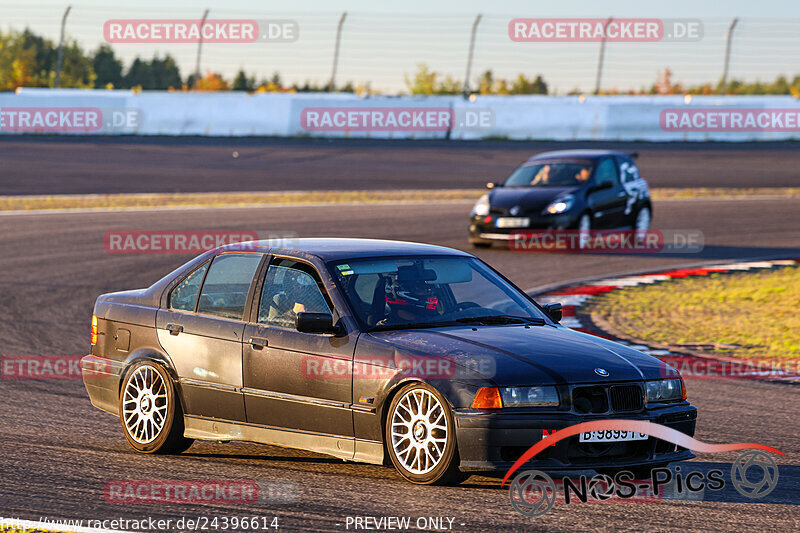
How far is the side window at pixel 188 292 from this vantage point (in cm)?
782

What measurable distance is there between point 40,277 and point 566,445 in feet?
37.2

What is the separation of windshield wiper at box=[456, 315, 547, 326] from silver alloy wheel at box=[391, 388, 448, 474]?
83 cm

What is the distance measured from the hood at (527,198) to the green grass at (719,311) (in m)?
3.14

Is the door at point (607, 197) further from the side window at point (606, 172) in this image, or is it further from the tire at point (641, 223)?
the tire at point (641, 223)

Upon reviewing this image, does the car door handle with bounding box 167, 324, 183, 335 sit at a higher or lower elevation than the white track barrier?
lower

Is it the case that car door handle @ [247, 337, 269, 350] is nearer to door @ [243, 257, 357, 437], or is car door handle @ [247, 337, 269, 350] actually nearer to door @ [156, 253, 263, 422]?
door @ [243, 257, 357, 437]

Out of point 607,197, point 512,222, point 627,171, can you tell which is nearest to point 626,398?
point 512,222

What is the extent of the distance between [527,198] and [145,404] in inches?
491

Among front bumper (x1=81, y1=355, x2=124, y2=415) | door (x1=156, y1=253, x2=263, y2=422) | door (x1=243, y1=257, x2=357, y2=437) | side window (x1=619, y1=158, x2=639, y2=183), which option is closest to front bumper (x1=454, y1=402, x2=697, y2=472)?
door (x1=243, y1=257, x2=357, y2=437)

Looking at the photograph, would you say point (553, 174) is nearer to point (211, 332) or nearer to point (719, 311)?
point (719, 311)

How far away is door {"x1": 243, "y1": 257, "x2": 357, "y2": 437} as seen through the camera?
271 inches

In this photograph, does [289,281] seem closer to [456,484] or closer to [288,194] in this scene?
[456,484]

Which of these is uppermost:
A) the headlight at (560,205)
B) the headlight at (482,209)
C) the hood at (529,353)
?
the headlight at (560,205)

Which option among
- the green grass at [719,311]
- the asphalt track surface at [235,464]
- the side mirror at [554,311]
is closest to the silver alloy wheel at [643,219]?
the green grass at [719,311]
